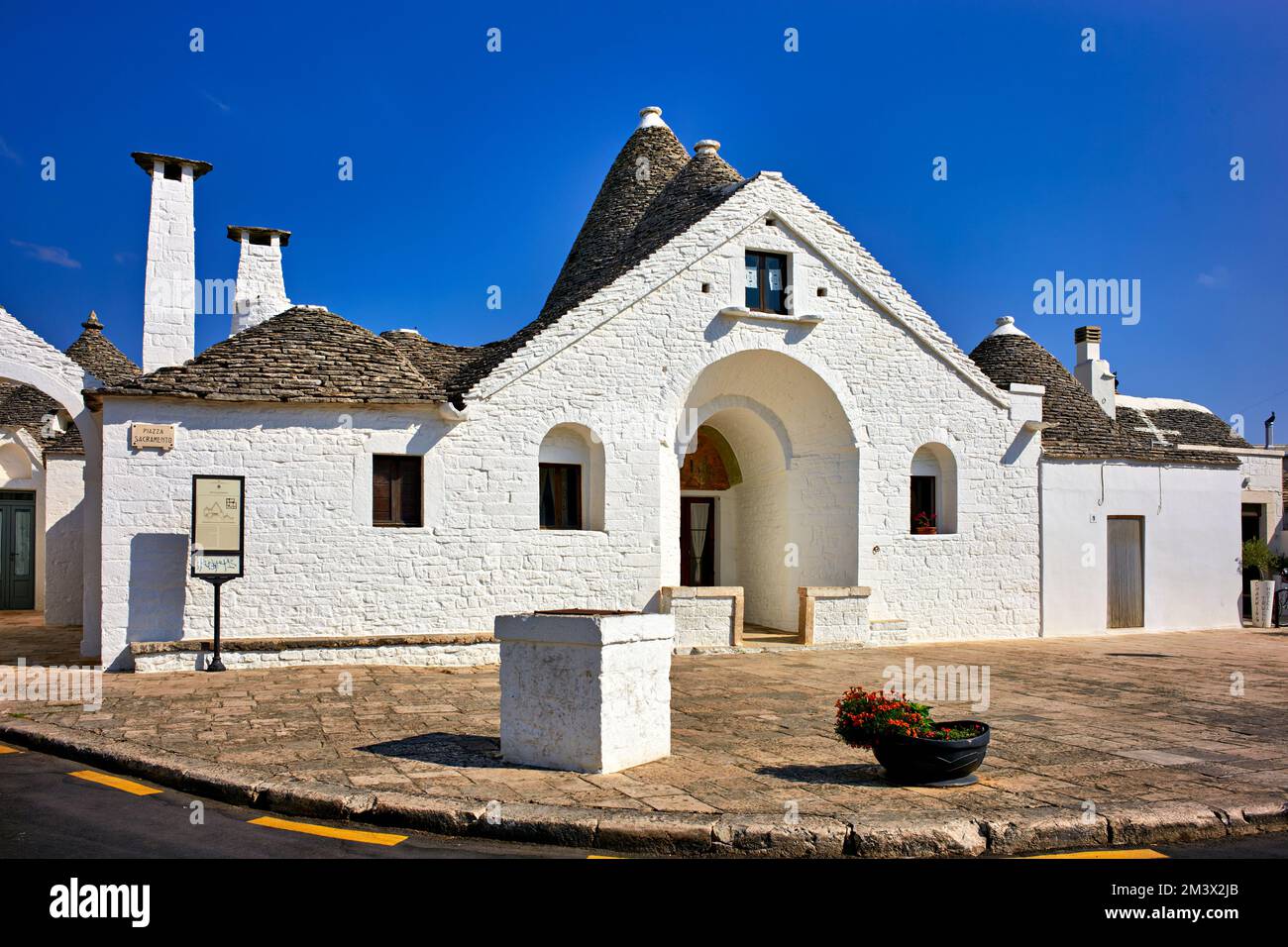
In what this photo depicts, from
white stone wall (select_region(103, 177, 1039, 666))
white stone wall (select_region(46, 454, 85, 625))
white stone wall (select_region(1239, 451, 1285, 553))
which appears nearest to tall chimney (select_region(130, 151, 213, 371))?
white stone wall (select_region(103, 177, 1039, 666))

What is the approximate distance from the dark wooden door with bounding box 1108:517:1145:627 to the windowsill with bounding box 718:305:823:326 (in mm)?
7662

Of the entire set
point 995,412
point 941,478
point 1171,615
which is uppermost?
point 995,412

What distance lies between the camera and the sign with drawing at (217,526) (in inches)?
480

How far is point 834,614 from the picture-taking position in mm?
15805

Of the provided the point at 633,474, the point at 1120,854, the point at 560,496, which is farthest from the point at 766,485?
the point at 1120,854

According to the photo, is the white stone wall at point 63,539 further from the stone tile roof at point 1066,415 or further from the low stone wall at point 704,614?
the stone tile roof at point 1066,415

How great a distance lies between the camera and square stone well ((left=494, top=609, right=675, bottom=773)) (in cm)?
689

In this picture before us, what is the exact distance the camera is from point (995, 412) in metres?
17.7

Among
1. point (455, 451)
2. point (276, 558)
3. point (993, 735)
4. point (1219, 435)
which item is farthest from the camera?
point (1219, 435)

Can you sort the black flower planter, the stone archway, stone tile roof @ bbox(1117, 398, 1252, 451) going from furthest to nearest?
1. stone tile roof @ bbox(1117, 398, 1252, 451)
2. the stone archway
3. the black flower planter

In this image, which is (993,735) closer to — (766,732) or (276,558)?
(766,732)

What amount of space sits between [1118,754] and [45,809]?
7707 mm

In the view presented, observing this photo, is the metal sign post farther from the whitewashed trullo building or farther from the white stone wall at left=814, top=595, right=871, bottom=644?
the white stone wall at left=814, top=595, right=871, bottom=644
